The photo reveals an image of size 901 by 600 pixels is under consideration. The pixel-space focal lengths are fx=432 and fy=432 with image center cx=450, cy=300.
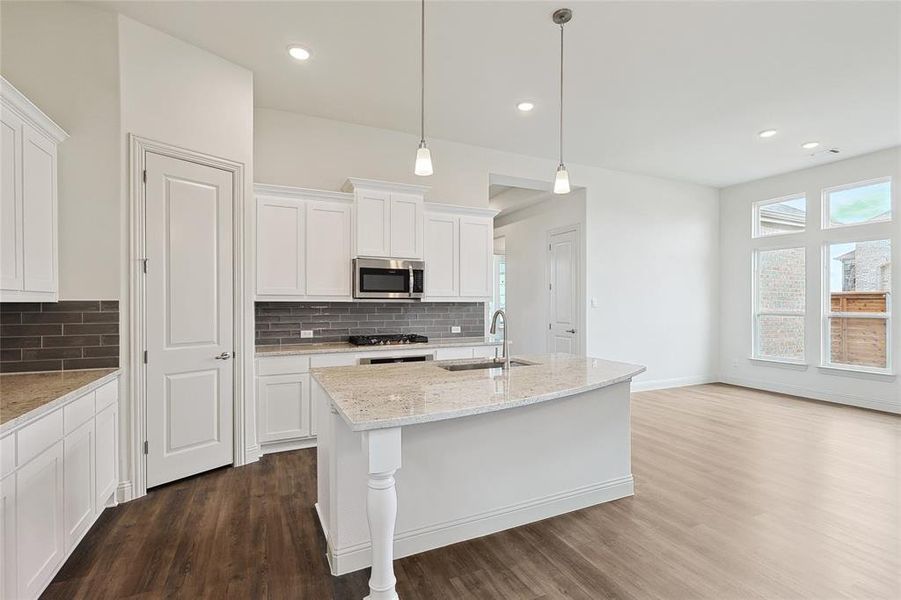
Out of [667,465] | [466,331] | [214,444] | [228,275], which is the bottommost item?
[667,465]

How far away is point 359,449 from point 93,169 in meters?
2.47

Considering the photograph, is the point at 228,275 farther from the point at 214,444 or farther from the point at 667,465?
the point at 667,465

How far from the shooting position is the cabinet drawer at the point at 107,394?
8.09ft

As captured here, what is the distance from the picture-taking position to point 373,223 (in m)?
4.23

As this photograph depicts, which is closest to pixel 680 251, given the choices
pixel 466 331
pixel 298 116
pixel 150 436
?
pixel 466 331

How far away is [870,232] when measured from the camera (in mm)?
5363

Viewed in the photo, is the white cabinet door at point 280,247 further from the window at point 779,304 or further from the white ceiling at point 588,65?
the window at point 779,304

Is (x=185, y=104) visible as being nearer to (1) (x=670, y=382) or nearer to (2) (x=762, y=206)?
(1) (x=670, y=382)

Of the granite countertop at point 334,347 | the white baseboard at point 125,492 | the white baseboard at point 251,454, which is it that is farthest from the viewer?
the granite countertop at point 334,347

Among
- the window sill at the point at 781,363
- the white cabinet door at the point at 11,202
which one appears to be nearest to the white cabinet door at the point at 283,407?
the white cabinet door at the point at 11,202

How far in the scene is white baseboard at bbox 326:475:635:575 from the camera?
6.94 feet

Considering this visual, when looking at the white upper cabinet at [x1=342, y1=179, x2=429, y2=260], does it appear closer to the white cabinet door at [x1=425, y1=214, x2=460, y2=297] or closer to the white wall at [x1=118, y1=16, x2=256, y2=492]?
the white cabinet door at [x1=425, y1=214, x2=460, y2=297]

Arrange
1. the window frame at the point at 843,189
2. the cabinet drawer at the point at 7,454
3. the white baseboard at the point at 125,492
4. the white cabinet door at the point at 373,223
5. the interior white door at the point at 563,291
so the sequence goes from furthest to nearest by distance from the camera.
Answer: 1. the interior white door at the point at 563,291
2. the window frame at the point at 843,189
3. the white cabinet door at the point at 373,223
4. the white baseboard at the point at 125,492
5. the cabinet drawer at the point at 7,454

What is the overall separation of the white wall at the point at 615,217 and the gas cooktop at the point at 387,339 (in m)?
1.59
